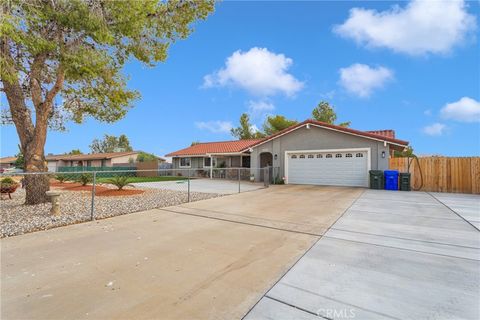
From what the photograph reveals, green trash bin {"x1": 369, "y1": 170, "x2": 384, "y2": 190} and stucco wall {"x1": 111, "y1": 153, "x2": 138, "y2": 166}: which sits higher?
stucco wall {"x1": 111, "y1": 153, "x2": 138, "y2": 166}

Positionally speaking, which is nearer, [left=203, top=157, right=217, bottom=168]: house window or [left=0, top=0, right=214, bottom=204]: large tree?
[left=0, top=0, right=214, bottom=204]: large tree

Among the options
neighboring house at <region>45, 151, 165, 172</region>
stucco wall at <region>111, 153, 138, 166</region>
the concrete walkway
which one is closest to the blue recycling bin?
the concrete walkway

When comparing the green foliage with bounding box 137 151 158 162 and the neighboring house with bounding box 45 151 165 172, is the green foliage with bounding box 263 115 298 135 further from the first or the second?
the green foliage with bounding box 137 151 158 162

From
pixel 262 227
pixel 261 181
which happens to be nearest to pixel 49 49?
pixel 262 227

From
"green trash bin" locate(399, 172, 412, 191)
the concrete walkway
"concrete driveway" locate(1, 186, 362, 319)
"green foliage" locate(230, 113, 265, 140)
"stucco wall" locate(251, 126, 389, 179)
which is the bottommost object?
"concrete driveway" locate(1, 186, 362, 319)

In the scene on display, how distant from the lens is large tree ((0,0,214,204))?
6.11 m

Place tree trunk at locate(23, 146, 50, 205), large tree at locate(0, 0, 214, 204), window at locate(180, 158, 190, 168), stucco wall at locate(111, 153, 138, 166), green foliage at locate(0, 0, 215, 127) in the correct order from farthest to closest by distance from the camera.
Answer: stucco wall at locate(111, 153, 138, 166) < window at locate(180, 158, 190, 168) < tree trunk at locate(23, 146, 50, 205) < large tree at locate(0, 0, 214, 204) < green foliage at locate(0, 0, 215, 127)

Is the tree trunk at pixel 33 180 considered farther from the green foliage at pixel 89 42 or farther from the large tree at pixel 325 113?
Result: the large tree at pixel 325 113

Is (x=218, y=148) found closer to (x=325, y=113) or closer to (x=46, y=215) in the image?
(x=325, y=113)

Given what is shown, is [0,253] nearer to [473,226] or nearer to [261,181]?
[473,226]

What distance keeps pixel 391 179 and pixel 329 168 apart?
3.44m

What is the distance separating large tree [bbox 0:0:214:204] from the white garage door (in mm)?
10613

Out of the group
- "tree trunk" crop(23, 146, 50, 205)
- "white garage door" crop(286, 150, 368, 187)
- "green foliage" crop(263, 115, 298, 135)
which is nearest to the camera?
"tree trunk" crop(23, 146, 50, 205)

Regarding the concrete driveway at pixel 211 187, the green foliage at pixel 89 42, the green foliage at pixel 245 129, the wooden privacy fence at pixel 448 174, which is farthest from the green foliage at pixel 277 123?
the green foliage at pixel 89 42
